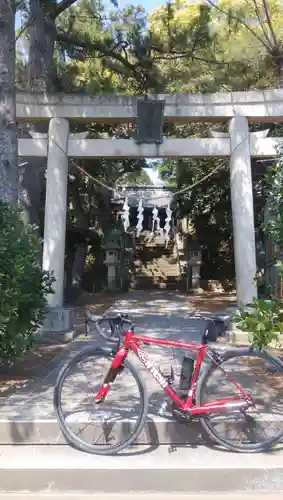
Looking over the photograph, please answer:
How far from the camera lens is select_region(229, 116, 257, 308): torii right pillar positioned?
908cm

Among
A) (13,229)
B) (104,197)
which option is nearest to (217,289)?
(104,197)

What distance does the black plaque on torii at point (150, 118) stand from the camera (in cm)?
905

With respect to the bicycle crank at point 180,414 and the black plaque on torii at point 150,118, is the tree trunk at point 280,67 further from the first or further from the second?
the bicycle crank at point 180,414

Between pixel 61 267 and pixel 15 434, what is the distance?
5.26 metres

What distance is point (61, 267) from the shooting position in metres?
9.33

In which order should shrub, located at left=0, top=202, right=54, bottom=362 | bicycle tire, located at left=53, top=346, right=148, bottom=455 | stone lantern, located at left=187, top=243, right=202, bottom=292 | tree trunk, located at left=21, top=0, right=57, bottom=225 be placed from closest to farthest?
bicycle tire, located at left=53, top=346, right=148, bottom=455
shrub, located at left=0, top=202, right=54, bottom=362
tree trunk, located at left=21, top=0, right=57, bottom=225
stone lantern, located at left=187, top=243, right=202, bottom=292

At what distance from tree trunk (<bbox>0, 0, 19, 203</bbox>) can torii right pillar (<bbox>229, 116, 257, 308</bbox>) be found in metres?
4.24

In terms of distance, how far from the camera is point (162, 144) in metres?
9.38

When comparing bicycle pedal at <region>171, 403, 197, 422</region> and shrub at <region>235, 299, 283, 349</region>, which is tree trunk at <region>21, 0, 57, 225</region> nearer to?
shrub at <region>235, 299, 283, 349</region>

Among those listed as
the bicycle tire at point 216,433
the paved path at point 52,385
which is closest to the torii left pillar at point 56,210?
the paved path at point 52,385

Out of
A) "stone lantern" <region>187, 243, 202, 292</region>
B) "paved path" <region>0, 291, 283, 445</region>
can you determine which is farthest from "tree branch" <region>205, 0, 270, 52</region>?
"stone lantern" <region>187, 243, 202, 292</region>

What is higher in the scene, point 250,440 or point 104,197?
point 104,197

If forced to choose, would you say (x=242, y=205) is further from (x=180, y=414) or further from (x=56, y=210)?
(x=180, y=414)

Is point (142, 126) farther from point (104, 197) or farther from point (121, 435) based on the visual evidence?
point (104, 197)
